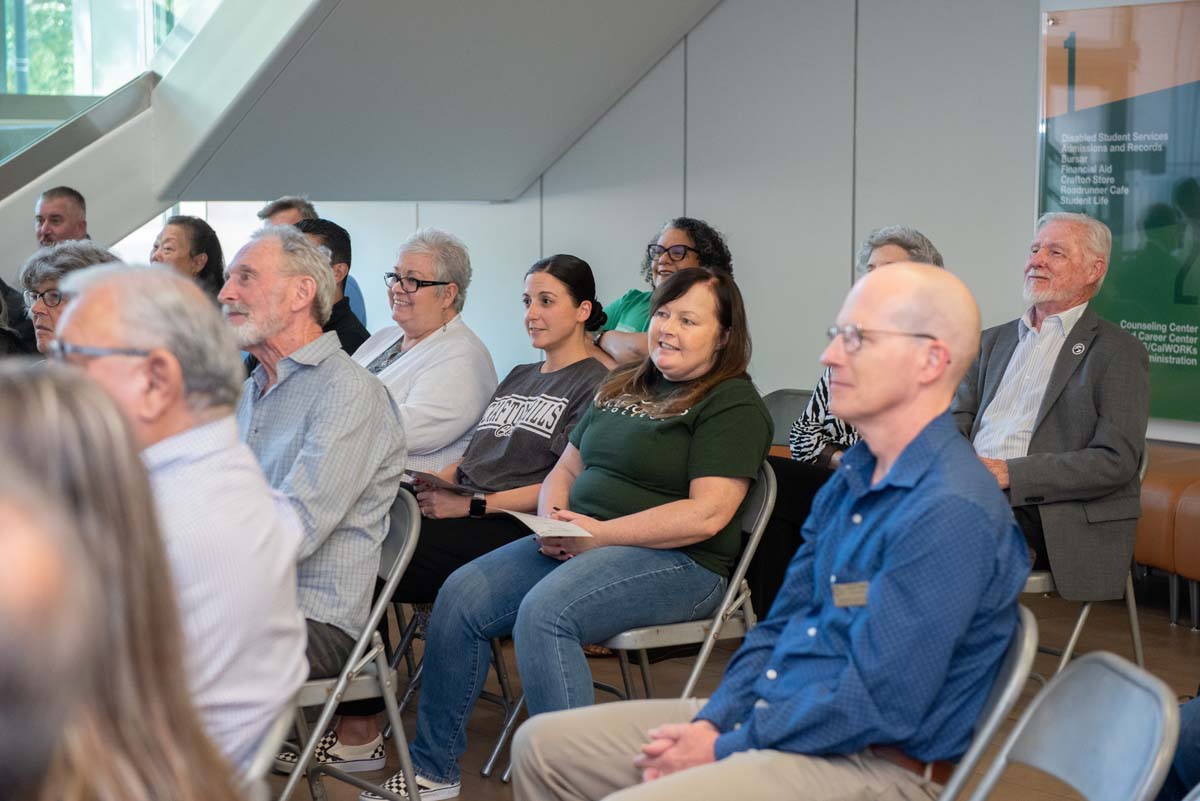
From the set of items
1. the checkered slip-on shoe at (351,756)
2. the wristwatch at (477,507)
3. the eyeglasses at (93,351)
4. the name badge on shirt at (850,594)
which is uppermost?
the eyeglasses at (93,351)

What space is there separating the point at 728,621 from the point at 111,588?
2.31 metres

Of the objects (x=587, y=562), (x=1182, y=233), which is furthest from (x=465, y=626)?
(x=1182, y=233)

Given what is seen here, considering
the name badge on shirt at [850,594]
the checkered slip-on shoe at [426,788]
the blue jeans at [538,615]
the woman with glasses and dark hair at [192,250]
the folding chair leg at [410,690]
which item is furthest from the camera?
the woman with glasses and dark hair at [192,250]

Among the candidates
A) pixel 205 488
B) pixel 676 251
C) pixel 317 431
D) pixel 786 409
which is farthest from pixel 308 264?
pixel 786 409

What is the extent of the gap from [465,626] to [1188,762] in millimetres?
1673

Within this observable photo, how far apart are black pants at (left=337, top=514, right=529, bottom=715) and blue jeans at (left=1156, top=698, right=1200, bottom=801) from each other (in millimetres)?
1820

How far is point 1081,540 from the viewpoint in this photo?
3.62 meters

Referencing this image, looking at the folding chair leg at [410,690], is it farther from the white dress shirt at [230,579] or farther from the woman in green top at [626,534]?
the white dress shirt at [230,579]

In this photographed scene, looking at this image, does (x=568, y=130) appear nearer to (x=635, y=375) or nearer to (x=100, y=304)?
(x=635, y=375)

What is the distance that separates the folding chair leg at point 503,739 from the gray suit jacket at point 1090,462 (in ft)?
4.88

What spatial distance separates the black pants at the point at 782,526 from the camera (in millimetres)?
3943

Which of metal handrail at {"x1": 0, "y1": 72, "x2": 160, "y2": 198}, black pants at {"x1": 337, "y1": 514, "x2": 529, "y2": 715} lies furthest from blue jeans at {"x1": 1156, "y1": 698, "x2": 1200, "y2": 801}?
metal handrail at {"x1": 0, "y1": 72, "x2": 160, "y2": 198}

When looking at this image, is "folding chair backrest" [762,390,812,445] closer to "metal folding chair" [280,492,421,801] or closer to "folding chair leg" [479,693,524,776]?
"folding chair leg" [479,693,524,776]

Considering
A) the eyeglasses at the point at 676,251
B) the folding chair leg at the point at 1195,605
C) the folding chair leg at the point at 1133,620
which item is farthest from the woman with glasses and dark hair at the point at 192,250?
the folding chair leg at the point at 1195,605
